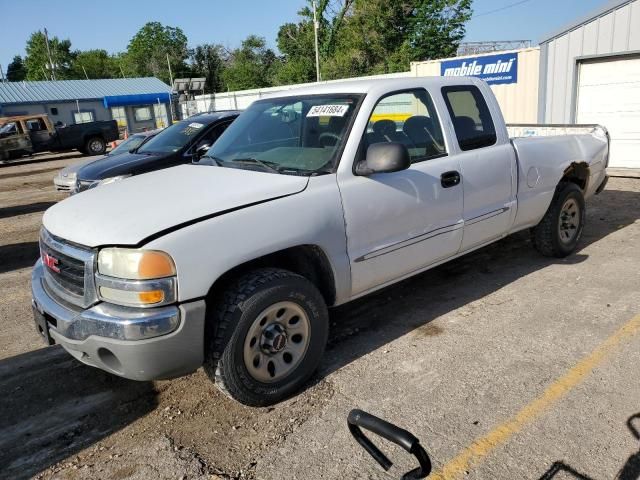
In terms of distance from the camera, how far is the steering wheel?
358 cm

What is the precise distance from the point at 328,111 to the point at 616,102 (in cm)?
888

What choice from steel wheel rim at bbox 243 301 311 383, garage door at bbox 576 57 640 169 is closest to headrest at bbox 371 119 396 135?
steel wheel rim at bbox 243 301 311 383

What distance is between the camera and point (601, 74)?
34.1ft

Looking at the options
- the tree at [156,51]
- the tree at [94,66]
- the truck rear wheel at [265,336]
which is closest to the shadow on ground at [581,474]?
the truck rear wheel at [265,336]

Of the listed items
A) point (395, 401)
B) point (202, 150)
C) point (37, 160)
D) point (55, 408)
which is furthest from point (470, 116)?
point (37, 160)

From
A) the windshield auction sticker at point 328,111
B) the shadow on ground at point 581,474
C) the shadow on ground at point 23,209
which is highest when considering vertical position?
the windshield auction sticker at point 328,111

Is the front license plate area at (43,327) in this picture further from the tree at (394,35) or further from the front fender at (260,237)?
the tree at (394,35)

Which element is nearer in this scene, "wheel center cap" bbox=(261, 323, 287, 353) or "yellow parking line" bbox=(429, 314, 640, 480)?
"yellow parking line" bbox=(429, 314, 640, 480)

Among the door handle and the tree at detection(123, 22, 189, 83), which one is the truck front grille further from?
the tree at detection(123, 22, 189, 83)

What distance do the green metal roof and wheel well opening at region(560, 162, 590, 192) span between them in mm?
44789

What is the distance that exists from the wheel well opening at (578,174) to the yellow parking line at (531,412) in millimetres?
2091

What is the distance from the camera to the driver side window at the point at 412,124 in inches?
152

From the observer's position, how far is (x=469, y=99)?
4.52 meters

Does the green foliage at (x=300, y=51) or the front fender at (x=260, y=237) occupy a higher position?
the green foliage at (x=300, y=51)
